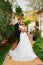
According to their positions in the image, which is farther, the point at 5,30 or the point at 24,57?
the point at 5,30

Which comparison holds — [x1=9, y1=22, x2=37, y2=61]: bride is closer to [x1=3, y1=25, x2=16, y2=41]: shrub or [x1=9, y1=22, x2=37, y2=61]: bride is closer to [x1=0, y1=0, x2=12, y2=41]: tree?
[x1=0, y1=0, x2=12, y2=41]: tree

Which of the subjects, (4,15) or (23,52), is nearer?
(23,52)

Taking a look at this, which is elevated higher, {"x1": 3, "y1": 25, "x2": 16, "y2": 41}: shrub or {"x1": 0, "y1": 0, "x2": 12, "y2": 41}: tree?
{"x1": 0, "y1": 0, "x2": 12, "y2": 41}: tree

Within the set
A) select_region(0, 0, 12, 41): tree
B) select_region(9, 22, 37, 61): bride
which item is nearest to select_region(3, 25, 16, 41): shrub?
select_region(0, 0, 12, 41): tree

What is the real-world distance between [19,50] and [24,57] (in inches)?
46.4

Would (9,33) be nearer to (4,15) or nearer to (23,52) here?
(4,15)

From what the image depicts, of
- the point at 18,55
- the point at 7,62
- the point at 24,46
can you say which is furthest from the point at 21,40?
the point at 7,62

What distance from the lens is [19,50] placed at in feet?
41.9

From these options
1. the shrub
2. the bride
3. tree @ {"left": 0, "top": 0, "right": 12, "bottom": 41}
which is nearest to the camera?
the bride

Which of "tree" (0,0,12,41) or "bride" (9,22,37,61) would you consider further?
"tree" (0,0,12,41)

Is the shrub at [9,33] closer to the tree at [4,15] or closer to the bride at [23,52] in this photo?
the tree at [4,15]

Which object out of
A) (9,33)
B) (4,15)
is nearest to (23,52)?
(4,15)

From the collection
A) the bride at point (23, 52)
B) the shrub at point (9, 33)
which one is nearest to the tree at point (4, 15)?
the shrub at point (9, 33)

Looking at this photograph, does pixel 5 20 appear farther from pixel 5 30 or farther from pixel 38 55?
pixel 38 55
